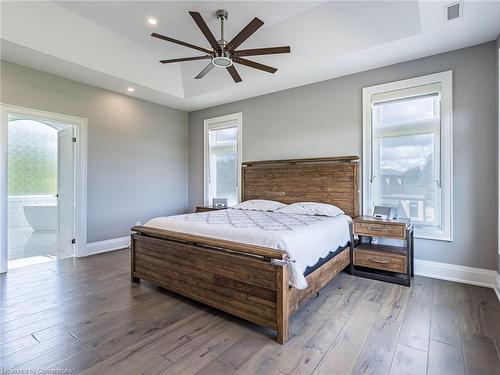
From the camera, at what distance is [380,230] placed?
318cm

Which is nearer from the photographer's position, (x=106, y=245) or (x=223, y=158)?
(x=106, y=245)

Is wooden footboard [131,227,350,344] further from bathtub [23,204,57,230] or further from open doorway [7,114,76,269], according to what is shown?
bathtub [23,204,57,230]

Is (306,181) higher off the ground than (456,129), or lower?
lower

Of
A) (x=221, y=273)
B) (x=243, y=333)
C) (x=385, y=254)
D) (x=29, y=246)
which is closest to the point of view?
(x=243, y=333)

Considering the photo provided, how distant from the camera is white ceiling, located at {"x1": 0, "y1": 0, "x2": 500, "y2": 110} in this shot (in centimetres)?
282

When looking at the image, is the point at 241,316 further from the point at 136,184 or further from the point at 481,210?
the point at 136,184

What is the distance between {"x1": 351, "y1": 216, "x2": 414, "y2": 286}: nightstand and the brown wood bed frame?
0.18 metres

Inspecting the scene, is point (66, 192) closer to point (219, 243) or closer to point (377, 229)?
point (219, 243)

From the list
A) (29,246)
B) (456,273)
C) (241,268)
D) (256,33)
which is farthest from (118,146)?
(456,273)

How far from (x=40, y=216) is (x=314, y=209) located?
657 centimetres

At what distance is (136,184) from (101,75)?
1.95m

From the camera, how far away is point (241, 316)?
218cm

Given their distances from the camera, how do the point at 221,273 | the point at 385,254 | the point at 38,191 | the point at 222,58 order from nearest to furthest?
the point at 221,273, the point at 222,58, the point at 385,254, the point at 38,191

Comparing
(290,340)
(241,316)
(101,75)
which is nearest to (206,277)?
(241,316)
